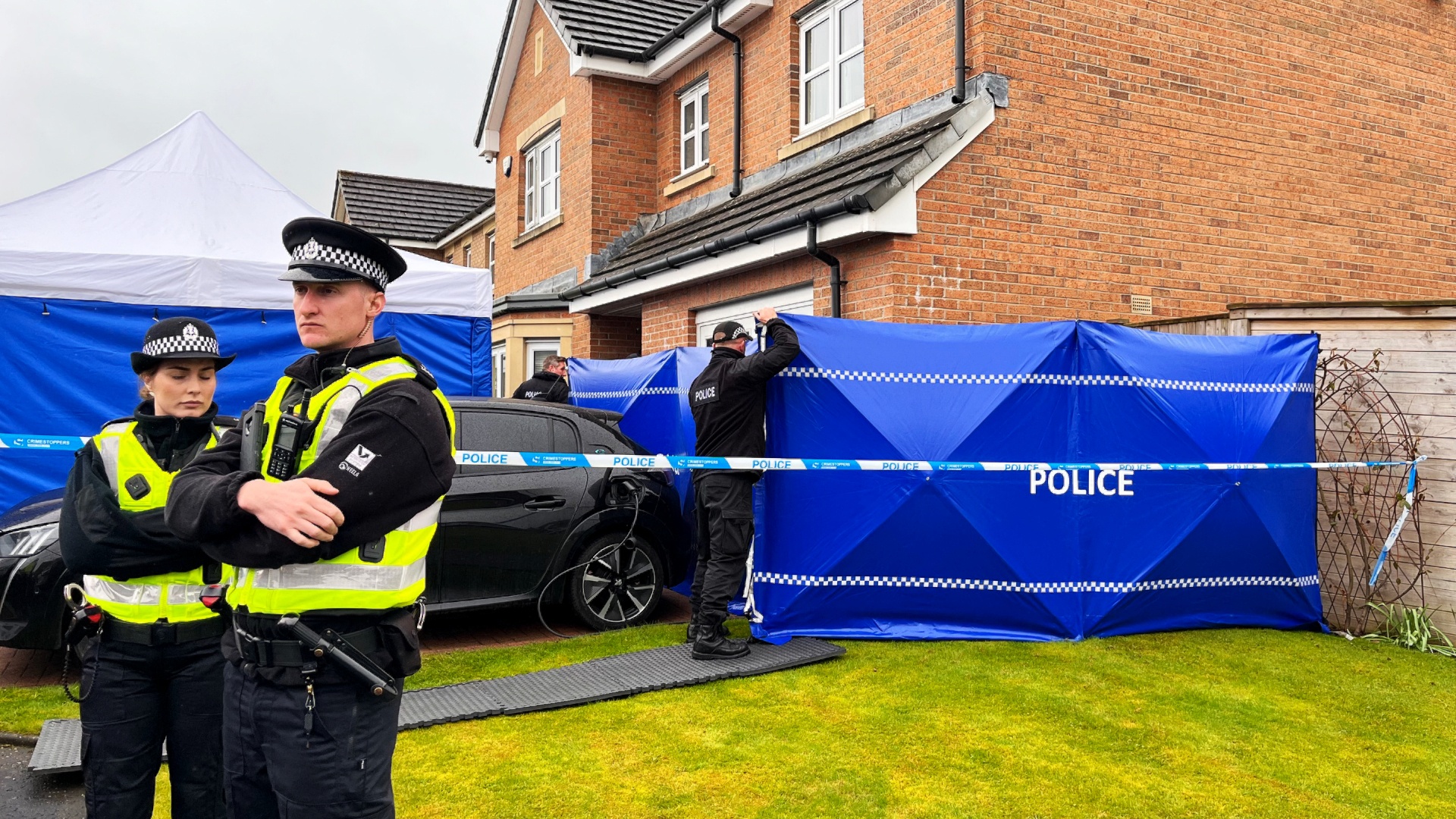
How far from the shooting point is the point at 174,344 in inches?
129

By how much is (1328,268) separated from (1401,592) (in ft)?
17.2

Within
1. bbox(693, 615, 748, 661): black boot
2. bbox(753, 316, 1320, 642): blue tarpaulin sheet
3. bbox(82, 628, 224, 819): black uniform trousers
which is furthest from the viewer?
bbox(753, 316, 1320, 642): blue tarpaulin sheet

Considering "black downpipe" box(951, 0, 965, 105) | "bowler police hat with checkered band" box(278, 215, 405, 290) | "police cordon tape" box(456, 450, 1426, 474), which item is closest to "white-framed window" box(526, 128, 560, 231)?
"black downpipe" box(951, 0, 965, 105)

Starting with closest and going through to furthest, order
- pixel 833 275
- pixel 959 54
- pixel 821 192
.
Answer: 1. pixel 959 54
2. pixel 833 275
3. pixel 821 192

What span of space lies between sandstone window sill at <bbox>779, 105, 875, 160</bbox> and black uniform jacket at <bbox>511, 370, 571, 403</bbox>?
12.3 ft

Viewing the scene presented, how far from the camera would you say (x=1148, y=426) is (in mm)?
6816

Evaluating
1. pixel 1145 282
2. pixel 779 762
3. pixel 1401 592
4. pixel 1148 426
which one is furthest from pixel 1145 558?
pixel 1145 282

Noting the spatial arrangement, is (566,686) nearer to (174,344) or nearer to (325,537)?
(174,344)

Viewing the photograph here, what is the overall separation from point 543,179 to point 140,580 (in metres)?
14.8

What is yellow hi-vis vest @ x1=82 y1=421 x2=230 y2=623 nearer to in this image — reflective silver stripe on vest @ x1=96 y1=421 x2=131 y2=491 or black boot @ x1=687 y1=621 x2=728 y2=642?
reflective silver stripe on vest @ x1=96 y1=421 x2=131 y2=491

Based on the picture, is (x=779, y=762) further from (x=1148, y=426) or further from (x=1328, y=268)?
(x=1328, y=268)

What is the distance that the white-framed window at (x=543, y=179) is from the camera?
1659cm

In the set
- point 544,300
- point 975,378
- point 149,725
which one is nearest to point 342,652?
point 149,725

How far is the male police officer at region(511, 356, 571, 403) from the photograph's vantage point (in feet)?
32.1
